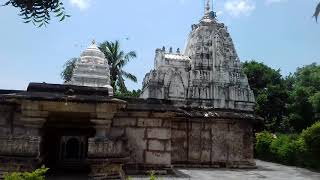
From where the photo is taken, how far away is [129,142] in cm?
1022

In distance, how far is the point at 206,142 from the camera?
14.8 meters

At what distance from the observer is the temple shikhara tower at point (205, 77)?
29.4 metres

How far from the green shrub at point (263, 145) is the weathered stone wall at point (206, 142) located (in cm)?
1018

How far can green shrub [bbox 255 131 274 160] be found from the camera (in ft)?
81.1

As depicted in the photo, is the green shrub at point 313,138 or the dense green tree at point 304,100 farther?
the dense green tree at point 304,100

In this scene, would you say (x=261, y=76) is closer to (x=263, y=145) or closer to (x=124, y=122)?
(x=263, y=145)

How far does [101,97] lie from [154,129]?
2.18 m

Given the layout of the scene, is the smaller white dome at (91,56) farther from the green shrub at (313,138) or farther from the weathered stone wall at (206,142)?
the green shrub at (313,138)

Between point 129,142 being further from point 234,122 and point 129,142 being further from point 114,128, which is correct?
point 234,122

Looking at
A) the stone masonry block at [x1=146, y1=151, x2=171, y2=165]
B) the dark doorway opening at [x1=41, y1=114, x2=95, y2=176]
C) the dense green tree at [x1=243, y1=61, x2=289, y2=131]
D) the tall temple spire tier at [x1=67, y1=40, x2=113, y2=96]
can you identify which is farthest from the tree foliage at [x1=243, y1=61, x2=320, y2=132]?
the dark doorway opening at [x1=41, y1=114, x2=95, y2=176]

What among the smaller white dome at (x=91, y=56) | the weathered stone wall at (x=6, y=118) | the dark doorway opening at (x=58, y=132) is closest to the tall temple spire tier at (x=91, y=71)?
the smaller white dome at (x=91, y=56)

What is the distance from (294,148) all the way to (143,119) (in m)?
12.4

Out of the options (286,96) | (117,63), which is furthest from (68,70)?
(286,96)

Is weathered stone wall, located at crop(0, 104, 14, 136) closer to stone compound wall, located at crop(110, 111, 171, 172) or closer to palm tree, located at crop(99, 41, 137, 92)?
stone compound wall, located at crop(110, 111, 171, 172)
